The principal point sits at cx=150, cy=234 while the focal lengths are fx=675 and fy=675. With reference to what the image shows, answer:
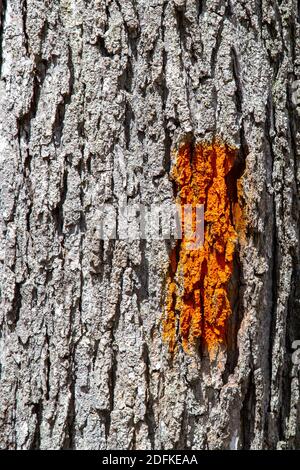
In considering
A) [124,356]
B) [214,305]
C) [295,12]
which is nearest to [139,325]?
[124,356]

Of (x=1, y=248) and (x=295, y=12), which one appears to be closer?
(x=1, y=248)

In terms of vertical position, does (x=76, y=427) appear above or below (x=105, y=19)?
below

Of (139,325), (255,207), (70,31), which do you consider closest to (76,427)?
(139,325)

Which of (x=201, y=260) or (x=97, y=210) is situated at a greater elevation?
(x=97, y=210)
